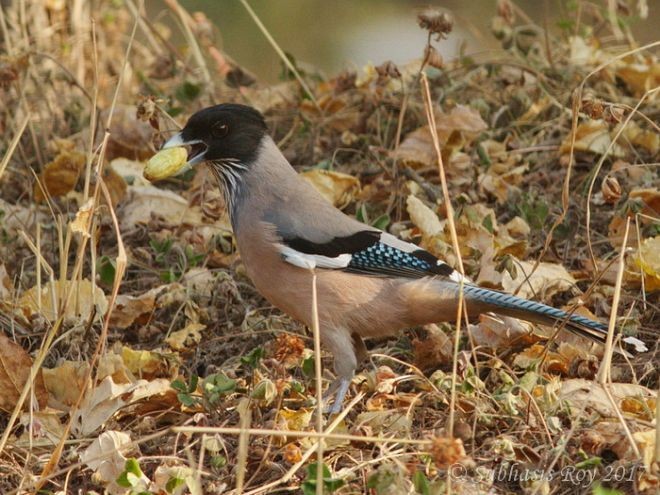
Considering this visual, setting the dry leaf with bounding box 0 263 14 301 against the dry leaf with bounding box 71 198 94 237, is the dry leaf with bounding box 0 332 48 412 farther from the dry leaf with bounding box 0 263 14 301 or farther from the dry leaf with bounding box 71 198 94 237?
the dry leaf with bounding box 71 198 94 237

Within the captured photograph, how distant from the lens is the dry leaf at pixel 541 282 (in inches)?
206

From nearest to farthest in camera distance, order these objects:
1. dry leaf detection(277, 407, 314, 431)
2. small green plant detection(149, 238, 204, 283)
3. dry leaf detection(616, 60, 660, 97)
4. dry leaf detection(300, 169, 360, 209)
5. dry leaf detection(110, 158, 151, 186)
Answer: dry leaf detection(277, 407, 314, 431) → small green plant detection(149, 238, 204, 283) → dry leaf detection(300, 169, 360, 209) → dry leaf detection(110, 158, 151, 186) → dry leaf detection(616, 60, 660, 97)

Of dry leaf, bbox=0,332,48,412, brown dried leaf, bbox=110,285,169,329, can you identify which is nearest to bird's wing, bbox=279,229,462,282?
brown dried leaf, bbox=110,285,169,329

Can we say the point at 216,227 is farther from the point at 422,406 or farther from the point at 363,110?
the point at 422,406

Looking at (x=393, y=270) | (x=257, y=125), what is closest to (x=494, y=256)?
(x=393, y=270)

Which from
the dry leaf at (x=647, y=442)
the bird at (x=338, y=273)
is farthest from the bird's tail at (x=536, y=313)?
the dry leaf at (x=647, y=442)

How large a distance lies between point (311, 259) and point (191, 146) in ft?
3.15

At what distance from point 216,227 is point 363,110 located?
4.62 feet

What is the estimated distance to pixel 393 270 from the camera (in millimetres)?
5043

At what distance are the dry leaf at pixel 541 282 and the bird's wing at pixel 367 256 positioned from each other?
389 mm

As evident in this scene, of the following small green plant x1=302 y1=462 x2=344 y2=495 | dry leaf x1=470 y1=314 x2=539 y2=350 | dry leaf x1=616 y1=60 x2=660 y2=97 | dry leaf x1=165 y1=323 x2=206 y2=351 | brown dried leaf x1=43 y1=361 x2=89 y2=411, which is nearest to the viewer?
small green plant x1=302 y1=462 x2=344 y2=495

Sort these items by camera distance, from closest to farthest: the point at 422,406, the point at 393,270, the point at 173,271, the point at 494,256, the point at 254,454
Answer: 1. the point at 254,454
2. the point at 422,406
3. the point at 393,270
4. the point at 494,256
5. the point at 173,271

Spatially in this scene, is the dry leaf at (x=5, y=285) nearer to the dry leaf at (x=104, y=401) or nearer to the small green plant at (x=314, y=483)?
the dry leaf at (x=104, y=401)

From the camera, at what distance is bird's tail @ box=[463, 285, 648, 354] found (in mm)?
4523
